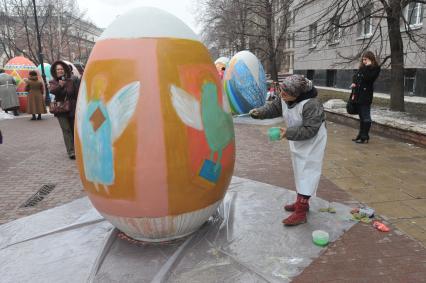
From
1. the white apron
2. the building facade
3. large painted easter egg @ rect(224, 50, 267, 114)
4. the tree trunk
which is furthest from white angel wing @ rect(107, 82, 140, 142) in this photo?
the tree trunk

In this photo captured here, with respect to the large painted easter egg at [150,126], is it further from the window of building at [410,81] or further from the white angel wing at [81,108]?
the window of building at [410,81]

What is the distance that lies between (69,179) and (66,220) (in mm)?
2029

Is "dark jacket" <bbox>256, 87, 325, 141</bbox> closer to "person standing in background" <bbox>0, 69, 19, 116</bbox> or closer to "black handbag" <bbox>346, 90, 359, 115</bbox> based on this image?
"black handbag" <bbox>346, 90, 359, 115</bbox>

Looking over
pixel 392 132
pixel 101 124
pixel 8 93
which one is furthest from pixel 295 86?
pixel 8 93

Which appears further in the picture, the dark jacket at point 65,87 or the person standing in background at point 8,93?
the person standing in background at point 8,93

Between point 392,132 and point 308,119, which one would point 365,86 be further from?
point 308,119

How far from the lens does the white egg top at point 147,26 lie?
311 centimetres

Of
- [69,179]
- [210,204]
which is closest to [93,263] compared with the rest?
[210,204]

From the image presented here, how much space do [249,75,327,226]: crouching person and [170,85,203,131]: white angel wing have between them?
0.96 meters

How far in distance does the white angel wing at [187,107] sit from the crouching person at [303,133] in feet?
3.13

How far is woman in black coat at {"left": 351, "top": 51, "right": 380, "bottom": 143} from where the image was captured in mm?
7539

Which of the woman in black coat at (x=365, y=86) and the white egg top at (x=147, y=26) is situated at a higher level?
the white egg top at (x=147, y=26)

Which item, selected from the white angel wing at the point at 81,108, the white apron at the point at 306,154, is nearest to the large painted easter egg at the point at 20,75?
the white angel wing at the point at 81,108

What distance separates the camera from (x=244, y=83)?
11398mm
